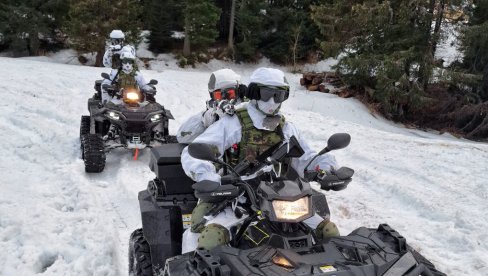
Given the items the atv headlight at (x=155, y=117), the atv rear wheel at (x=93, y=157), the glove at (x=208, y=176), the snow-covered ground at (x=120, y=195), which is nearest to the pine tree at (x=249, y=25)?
the snow-covered ground at (x=120, y=195)

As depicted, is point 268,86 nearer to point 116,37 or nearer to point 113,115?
point 113,115

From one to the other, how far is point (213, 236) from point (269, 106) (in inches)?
42.6

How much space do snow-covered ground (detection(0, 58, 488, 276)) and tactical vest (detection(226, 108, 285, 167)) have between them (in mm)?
1798

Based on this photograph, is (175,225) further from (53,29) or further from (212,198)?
(53,29)

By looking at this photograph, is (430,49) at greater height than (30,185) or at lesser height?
greater

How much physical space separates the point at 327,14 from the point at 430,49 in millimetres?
4861

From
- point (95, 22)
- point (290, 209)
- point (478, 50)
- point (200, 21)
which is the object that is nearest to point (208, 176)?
point (290, 209)

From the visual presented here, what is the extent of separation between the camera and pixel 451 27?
58.2ft

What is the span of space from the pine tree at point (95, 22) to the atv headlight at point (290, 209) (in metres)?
23.1

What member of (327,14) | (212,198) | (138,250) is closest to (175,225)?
(138,250)

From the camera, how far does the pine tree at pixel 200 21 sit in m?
26.7

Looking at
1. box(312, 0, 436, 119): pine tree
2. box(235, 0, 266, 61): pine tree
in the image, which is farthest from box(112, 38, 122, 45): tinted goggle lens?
box(235, 0, 266, 61): pine tree

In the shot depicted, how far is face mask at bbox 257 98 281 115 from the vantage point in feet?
12.0

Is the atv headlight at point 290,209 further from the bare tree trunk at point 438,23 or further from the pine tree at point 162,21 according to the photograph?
the pine tree at point 162,21
